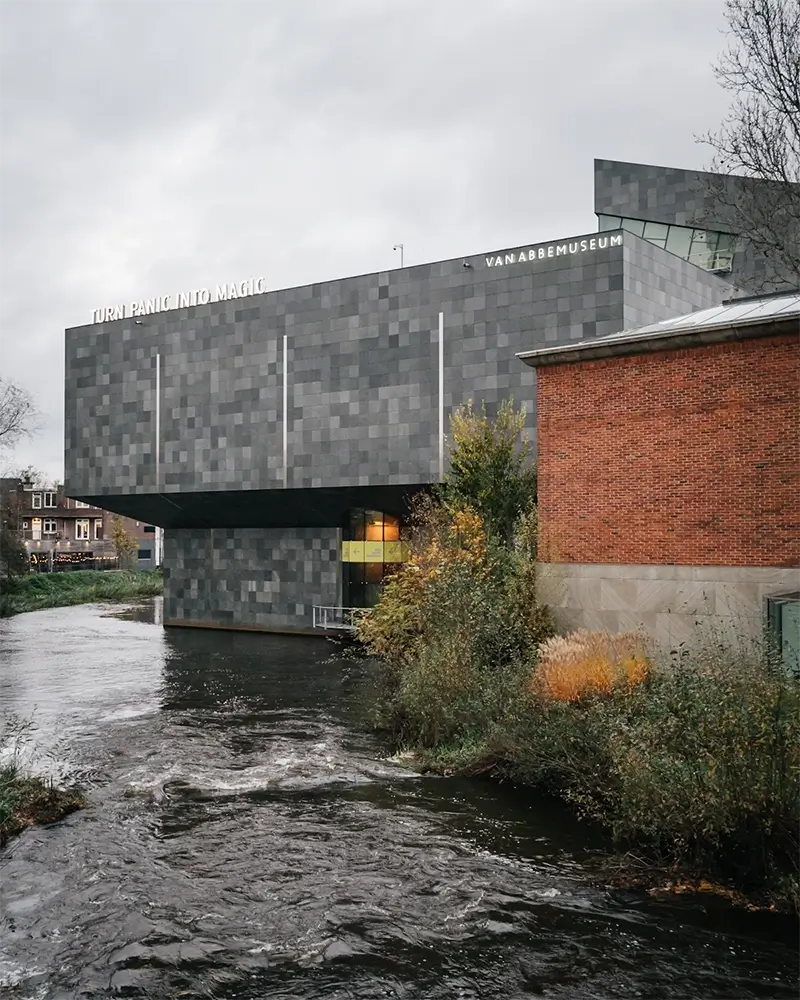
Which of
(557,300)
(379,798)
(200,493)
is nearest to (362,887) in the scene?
(379,798)

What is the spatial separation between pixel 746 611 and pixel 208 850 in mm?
11455

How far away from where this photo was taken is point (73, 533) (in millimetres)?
118500

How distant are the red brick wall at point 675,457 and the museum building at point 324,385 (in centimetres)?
1470

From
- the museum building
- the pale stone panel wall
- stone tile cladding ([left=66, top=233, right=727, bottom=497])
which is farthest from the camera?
→ the museum building

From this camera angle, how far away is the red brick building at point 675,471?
19.1 meters

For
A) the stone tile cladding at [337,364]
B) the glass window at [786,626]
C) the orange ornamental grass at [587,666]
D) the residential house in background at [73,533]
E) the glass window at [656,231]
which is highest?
the glass window at [656,231]

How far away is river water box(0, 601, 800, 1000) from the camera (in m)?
9.97

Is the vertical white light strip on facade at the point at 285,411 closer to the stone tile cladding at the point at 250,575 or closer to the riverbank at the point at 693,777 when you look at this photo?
the stone tile cladding at the point at 250,575

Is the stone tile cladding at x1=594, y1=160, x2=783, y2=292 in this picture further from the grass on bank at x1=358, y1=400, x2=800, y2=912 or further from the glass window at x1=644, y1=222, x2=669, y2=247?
the grass on bank at x1=358, y1=400, x2=800, y2=912

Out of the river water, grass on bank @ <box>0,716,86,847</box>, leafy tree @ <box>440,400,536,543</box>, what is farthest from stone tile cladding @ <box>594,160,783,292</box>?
grass on bank @ <box>0,716,86,847</box>

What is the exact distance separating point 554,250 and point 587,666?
23356mm

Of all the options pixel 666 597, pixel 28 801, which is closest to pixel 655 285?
pixel 666 597

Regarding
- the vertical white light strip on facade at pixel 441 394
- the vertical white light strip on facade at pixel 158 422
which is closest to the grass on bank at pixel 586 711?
the vertical white light strip on facade at pixel 441 394

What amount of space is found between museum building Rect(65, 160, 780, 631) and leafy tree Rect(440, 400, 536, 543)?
7077 millimetres
